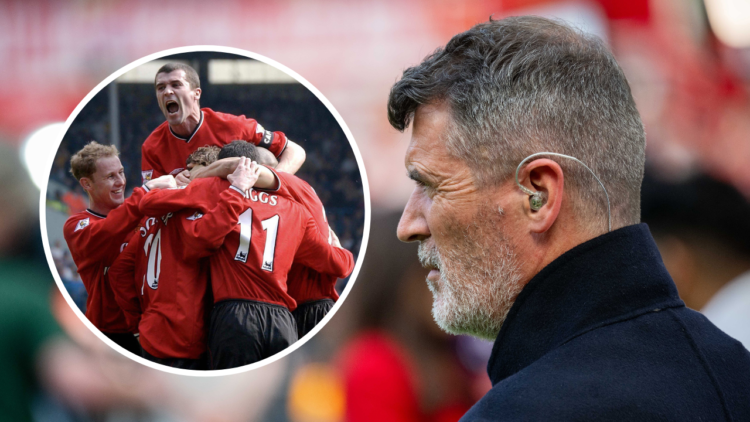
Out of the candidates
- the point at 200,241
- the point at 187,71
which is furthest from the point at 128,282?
the point at 187,71

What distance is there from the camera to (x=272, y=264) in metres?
1.07

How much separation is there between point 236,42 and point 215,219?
32.4 inches

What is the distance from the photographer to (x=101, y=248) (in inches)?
42.6

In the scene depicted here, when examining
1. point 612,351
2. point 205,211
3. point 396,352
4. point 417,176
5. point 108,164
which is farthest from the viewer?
point 396,352

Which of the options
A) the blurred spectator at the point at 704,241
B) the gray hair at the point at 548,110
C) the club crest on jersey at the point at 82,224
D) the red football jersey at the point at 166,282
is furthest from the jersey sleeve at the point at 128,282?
the blurred spectator at the point at 704,241

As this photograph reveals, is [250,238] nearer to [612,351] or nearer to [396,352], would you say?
[612,351]

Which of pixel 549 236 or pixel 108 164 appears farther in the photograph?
pixel 108 164

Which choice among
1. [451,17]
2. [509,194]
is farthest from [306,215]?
[451,17]

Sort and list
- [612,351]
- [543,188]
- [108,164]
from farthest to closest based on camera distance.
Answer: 1. [108,164]
2. [543,188]
3. [612,351]

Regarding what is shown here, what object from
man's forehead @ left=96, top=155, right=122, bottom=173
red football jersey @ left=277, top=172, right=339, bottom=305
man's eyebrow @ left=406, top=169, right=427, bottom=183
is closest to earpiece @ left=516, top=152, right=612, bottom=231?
man's eyebrow @ left=406, top=169, right=427, bottom=183

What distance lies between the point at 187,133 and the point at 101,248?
27 cm

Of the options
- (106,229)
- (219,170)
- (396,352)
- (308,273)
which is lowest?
(396,352)

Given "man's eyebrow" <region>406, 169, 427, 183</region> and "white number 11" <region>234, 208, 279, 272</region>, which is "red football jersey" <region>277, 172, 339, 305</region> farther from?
"man's eyebrow" <region>406, 169, 427, 183</region>

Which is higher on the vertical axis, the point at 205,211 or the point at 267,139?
the point at 267,139
